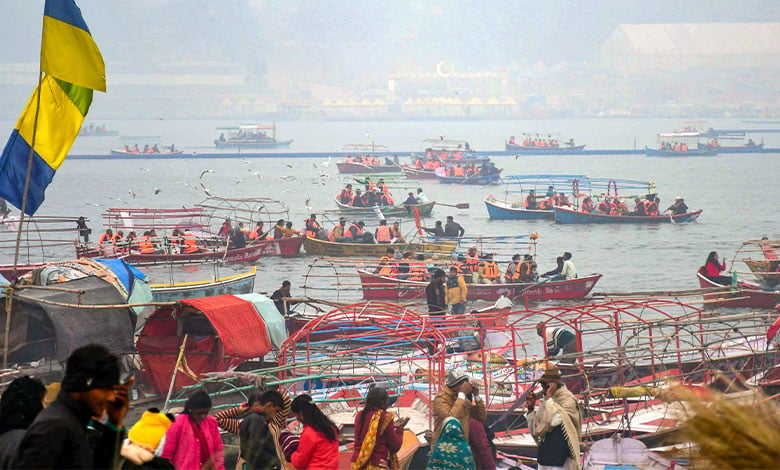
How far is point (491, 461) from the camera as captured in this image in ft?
19.6

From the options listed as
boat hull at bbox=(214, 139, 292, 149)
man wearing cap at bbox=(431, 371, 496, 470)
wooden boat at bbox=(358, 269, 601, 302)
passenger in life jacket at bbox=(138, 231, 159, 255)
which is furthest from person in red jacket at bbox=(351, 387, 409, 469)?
boat hull at bbox=(214, 139, 292, 149)

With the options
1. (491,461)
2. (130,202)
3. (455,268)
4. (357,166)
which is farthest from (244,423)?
(357,166)

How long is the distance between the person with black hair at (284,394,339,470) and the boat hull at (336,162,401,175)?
56.7 metres

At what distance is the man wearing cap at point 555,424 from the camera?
5.98 meters

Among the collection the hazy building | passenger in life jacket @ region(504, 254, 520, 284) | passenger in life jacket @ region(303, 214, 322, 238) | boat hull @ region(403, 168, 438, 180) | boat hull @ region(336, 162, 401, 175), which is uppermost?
the hazy building

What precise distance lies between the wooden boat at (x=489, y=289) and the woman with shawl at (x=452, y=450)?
13823 mm

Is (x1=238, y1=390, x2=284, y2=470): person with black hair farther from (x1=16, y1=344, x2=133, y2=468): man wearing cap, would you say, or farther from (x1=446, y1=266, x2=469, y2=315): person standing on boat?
(x1=446, y1=266, x2=469, y2=315): person standing on boat

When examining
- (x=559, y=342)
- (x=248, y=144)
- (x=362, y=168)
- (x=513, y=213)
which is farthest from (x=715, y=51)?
(x=559, y=342)

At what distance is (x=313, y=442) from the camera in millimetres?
5477

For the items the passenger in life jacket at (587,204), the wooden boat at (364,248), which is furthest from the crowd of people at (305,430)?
the passenger in life jacket at (587,204)

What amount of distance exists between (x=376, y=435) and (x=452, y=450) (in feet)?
1.56

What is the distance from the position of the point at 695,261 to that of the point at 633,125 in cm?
15395

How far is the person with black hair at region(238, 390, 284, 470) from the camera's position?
18.3 ft

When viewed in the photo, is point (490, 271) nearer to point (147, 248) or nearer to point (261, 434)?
point (147, 248)
